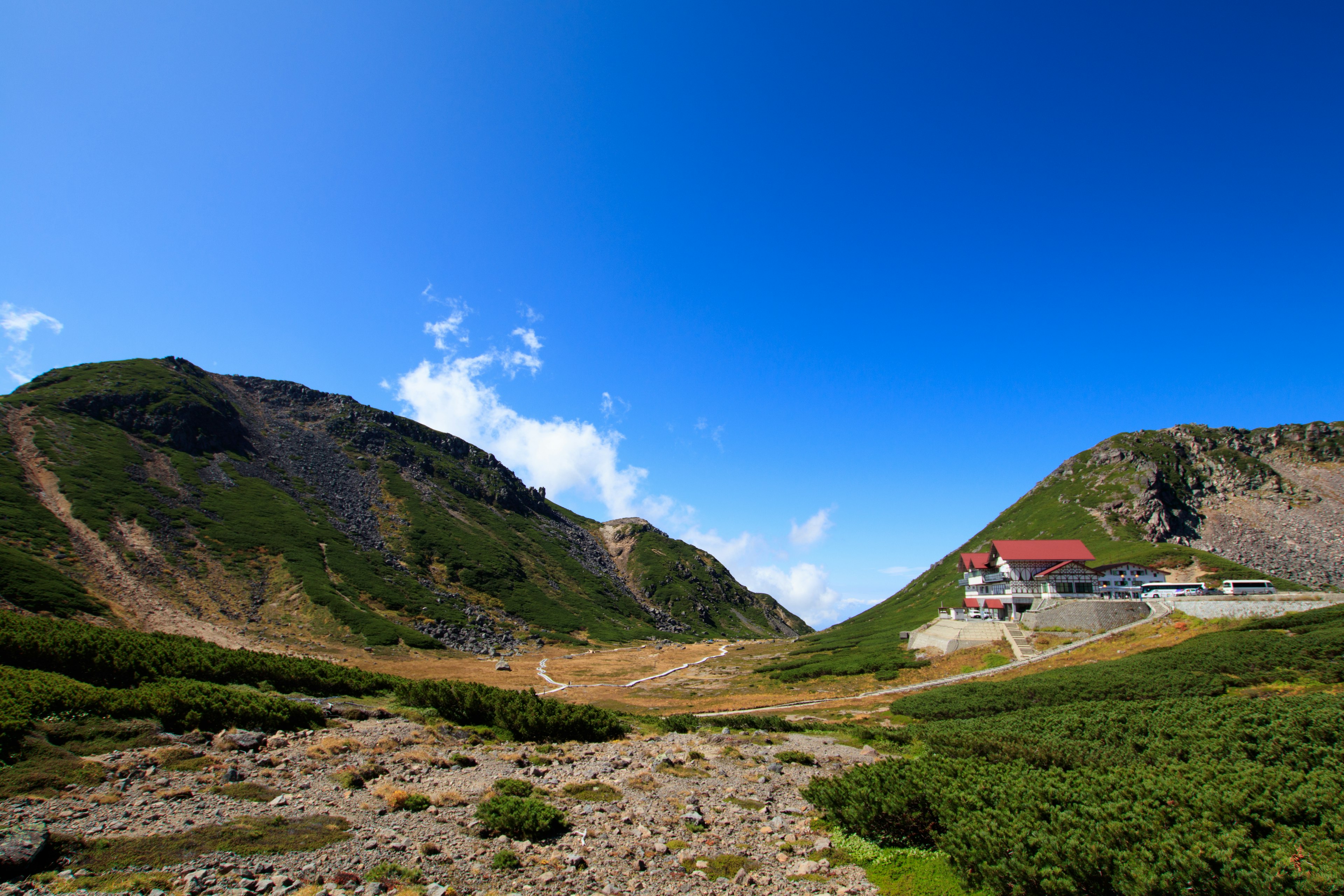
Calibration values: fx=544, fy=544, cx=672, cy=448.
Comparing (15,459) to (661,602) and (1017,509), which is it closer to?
(661,602)

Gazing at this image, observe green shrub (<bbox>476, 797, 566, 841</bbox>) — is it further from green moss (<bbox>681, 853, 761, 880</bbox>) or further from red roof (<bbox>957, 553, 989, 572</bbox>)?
red roof (<bbox>957, 553, 989, 572</bbox>)

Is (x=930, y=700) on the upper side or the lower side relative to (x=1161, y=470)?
lower

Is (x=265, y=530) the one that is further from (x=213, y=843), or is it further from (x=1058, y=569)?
(x=1058, y=569)

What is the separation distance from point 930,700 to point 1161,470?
17767 centimetres

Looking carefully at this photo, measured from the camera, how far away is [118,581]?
75.5 metres

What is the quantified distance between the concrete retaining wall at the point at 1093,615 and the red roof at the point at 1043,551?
17418 millimetres

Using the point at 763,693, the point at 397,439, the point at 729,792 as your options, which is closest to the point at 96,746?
the point at 729,792

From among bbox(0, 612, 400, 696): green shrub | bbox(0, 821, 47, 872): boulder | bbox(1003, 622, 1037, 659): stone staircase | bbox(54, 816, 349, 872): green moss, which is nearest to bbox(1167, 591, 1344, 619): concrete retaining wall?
bbox(1003, 622, 1037, 659): stone staircase

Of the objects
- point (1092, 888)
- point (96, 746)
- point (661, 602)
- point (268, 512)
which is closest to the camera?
point (1092, 888)

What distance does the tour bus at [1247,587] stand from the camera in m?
69.6

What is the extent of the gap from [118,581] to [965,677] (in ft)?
357

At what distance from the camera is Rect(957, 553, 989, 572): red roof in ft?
315

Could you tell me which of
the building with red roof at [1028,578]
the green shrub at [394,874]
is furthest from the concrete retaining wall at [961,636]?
the green shrub at [394,874]

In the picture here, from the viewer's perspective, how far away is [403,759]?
2005 cm
